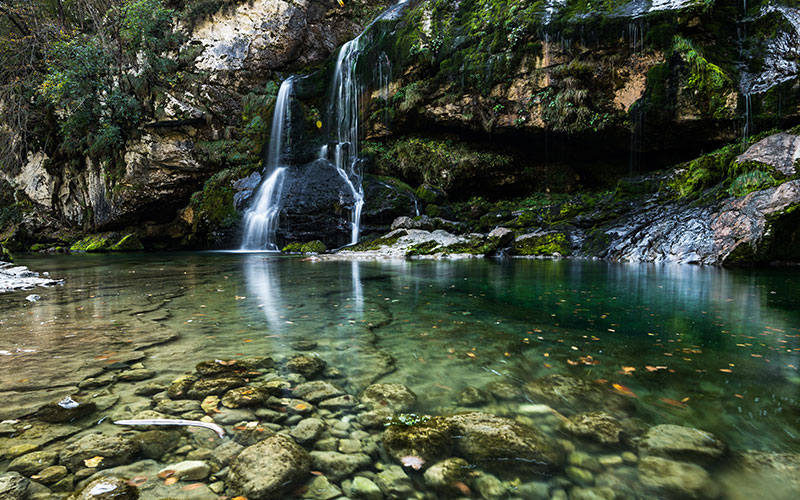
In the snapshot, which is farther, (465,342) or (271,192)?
(271,192)

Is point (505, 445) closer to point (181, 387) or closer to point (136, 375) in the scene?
point (181, 387)

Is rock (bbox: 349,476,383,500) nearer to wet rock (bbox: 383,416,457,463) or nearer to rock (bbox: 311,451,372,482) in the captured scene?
rock (bbox: 311,451,372,482)

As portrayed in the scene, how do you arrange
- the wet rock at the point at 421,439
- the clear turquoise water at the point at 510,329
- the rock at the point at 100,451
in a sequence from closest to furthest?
the rock at the point at 100,451
the wet rock at the point at 421,439
the clear turquoise water at the point at 510,329

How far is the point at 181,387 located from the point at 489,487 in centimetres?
173

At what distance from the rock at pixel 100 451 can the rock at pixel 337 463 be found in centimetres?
72

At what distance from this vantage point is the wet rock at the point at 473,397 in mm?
2000

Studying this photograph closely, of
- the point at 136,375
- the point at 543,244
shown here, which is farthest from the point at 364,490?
the point at 543,244

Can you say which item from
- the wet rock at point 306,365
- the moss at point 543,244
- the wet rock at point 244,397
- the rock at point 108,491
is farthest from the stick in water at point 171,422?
the moss at point 543,244

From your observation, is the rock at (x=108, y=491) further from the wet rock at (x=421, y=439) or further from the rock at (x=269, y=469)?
the wet rock at (x=421, y=439)

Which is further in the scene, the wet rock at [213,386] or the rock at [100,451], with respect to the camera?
the wet rock at [213,386]

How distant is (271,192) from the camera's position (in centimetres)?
1745

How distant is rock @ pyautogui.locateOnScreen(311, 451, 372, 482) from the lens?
142 cm

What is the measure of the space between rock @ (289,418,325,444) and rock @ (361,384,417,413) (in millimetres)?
296

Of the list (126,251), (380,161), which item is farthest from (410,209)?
(126,251)
